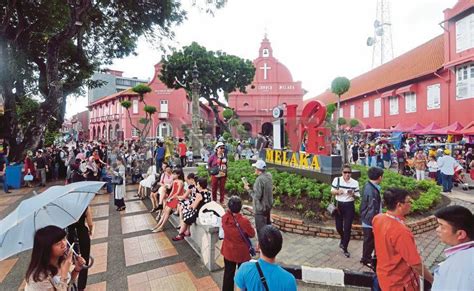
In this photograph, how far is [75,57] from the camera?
54.0ft

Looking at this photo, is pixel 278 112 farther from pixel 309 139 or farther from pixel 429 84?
pixel 429 84

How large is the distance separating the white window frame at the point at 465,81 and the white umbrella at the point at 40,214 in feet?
64.8

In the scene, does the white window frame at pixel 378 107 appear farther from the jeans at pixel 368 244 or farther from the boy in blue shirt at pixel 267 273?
the boy in blue shirt at pixel 267 273

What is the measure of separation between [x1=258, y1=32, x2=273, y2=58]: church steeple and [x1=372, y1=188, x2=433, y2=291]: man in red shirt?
37.5m

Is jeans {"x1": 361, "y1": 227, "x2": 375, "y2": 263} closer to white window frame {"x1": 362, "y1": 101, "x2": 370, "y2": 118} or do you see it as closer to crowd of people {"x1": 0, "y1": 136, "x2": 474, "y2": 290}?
crowd of people {"x1": 0, "y1": 136, "x2": 474, "y2": 290}

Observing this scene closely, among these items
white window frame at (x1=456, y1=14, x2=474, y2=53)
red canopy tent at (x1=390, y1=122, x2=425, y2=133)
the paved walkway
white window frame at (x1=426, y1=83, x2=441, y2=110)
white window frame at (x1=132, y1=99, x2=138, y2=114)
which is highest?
white window frame at (x1=456, y1=14, x2=474, y2=53)

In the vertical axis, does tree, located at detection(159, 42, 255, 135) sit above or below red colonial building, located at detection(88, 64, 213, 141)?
above

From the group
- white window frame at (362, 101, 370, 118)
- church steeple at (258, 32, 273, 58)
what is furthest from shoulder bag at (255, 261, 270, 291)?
church steeple at (258, 32, 273, 58)

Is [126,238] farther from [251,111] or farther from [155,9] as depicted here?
[251,111]

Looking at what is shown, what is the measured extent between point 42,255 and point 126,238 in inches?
161

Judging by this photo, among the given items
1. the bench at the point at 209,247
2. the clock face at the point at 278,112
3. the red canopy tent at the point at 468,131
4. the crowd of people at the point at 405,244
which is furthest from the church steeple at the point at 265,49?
the crowd of people at the point at 405,244

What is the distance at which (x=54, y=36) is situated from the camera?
1300 cm

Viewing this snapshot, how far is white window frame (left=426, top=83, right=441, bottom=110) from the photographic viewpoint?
18078 millimetres

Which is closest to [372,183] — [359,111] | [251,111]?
[359,111]
